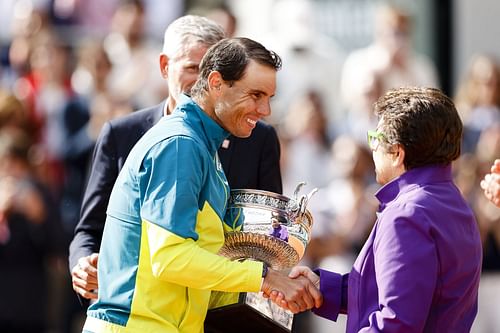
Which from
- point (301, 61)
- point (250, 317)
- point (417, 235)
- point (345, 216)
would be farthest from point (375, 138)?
point (301, 61)

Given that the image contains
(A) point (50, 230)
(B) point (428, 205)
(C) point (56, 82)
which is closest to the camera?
(B) point (428, 205)

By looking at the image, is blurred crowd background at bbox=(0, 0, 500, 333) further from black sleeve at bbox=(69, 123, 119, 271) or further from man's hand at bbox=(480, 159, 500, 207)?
man's hand at bbox=(480, 159, 500, 207)

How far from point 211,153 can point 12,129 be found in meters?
5.04

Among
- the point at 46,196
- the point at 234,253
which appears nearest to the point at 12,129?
the point at 46,196

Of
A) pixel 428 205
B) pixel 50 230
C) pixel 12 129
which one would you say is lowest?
pixel 50 230

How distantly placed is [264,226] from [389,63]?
5.92 metres

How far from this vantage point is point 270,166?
5.46m

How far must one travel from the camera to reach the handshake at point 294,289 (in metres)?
4.64

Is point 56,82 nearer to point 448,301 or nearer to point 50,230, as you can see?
point 50,230

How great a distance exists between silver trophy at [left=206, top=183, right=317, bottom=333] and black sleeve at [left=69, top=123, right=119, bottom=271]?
32.3 inches

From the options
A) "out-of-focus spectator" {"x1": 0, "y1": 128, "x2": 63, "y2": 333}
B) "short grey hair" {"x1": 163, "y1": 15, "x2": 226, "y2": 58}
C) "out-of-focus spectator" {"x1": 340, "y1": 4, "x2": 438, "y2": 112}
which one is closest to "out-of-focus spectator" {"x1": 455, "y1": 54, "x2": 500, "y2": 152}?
"out-of-focus spectator" {"x1": 340, "y1": 4, "x2": 438, "y2": 112}

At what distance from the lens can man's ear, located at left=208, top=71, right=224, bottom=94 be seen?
4609 mm

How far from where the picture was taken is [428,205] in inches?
177

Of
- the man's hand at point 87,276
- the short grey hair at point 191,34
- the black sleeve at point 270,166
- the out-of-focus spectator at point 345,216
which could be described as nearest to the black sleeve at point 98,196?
the man's hand at point 87,276
